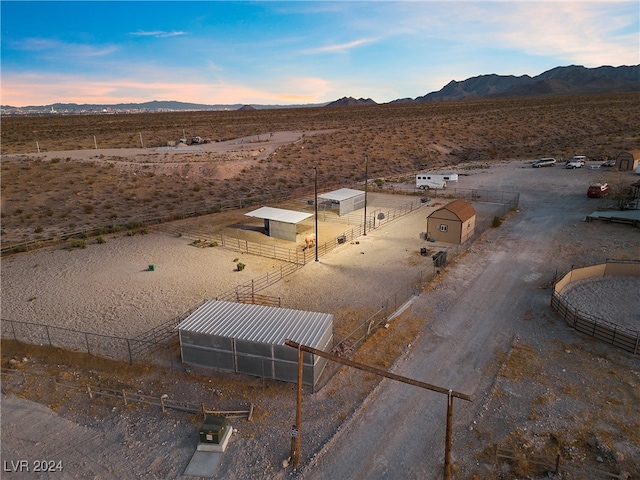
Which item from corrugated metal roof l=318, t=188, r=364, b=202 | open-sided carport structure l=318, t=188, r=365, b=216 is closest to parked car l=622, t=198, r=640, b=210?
open-sided carport structure l=318, t=188, r=365, b=216

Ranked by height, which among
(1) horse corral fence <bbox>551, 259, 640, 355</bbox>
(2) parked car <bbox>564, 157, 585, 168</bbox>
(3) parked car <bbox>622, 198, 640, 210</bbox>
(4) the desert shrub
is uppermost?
(2) parked car <bbox>564, 157, 585, 168</bbox>

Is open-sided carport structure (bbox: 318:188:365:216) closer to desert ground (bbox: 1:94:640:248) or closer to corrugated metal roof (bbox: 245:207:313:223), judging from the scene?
corrugated metal roof (bbox: 245:207:313:223)

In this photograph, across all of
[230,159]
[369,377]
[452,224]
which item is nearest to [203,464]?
[369,377]

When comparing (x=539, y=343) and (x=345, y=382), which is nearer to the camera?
(x=345, y=382)

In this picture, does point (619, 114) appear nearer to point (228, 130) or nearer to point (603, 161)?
point (603, 161)

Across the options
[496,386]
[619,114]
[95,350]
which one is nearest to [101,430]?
[95,350]
